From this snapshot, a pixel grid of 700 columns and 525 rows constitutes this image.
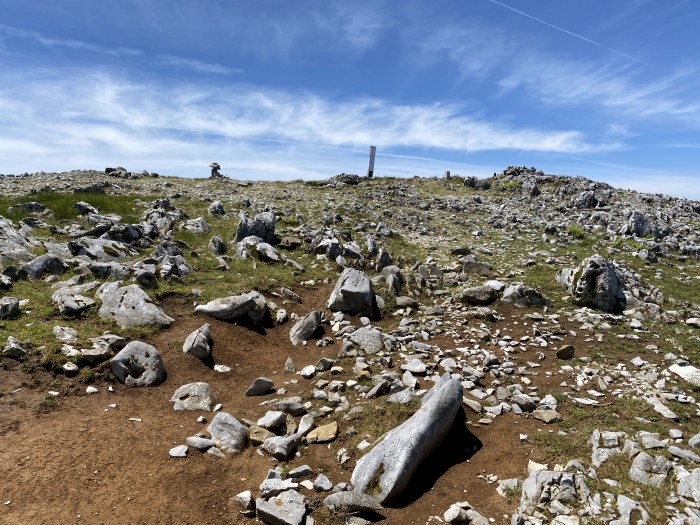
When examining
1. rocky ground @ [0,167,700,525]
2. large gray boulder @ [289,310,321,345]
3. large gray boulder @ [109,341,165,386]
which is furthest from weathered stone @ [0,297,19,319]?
large gray boulder @ [289,310,321,345]

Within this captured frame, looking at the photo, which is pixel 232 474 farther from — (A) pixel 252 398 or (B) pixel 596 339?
(B) pixel 596 339

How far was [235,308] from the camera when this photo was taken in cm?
1509

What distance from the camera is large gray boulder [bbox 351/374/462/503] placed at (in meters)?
7.34

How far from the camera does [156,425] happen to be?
31.8 feet

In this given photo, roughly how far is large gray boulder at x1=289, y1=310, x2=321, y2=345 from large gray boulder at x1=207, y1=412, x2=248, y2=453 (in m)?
5.42

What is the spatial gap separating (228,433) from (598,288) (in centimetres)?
1414

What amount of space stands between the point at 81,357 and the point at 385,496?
362 inches

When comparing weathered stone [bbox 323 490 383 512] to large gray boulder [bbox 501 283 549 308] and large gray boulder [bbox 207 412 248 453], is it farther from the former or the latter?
large gray boulder [bbox 501 283 549 308]

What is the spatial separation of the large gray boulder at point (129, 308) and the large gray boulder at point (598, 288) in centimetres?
1561

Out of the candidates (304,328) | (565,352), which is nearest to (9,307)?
(304,328)

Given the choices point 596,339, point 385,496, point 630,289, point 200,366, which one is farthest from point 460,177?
point 385,496

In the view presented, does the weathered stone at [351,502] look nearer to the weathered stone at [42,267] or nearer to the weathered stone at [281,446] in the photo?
the weathered stone at [281,446]

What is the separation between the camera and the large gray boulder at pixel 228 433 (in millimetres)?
8898

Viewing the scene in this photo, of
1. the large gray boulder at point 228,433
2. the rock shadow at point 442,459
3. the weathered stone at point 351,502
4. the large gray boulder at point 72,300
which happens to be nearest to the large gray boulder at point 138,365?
the large gray boulder at point 228,433
